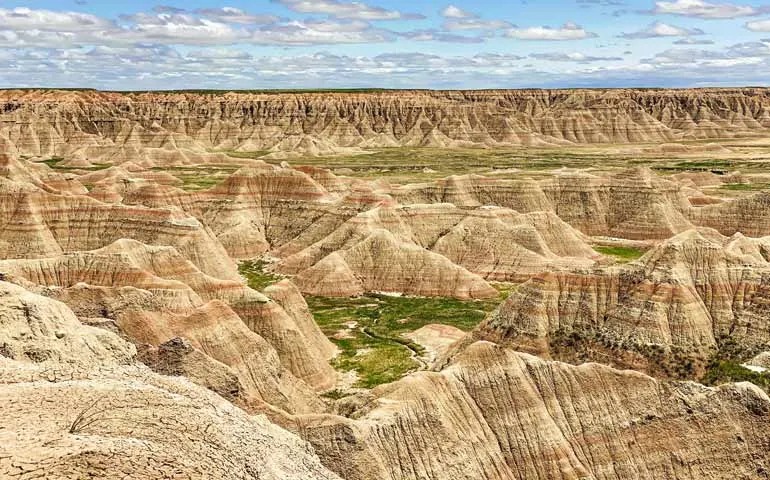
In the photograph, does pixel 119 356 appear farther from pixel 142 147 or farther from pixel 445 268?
pixel 142 147

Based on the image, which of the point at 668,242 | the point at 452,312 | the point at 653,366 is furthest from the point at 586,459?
the point at 452,312

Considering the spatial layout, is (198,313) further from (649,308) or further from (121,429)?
(649,308)

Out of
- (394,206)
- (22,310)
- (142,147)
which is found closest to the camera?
(22,310)

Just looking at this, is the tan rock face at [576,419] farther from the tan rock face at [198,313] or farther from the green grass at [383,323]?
the green grass at [383,323]

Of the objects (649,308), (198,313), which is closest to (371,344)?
(198,313)

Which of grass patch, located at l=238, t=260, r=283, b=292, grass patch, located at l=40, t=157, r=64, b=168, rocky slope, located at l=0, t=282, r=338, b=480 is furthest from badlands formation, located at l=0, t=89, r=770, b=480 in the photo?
grass patch, located at l=40, t=157, r=64, b=168

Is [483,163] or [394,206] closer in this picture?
[394,206]

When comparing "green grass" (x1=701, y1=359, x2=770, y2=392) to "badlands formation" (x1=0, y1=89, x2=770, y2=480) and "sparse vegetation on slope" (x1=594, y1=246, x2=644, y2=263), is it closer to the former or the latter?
"badlands formation" (x1=0, y1=89, x2=770, y2=480)
